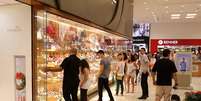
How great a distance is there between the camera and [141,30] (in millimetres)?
22188

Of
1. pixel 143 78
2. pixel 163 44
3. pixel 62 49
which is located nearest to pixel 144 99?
pixel 143 78

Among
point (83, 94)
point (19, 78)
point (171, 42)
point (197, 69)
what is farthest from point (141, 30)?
point (19, 78)

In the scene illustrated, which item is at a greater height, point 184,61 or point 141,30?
point 141,30

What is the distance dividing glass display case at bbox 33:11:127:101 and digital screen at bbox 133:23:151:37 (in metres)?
10.2

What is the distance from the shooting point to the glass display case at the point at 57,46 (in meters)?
2.17

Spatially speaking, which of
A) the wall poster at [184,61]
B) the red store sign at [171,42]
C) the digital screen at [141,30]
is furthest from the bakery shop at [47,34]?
the digital screen at [141,30]

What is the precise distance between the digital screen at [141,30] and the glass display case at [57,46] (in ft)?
33.6

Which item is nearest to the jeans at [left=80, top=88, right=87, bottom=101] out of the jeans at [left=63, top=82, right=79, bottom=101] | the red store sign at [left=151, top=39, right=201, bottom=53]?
the jeans at [left=63, top=82, right=79, bottom=101]

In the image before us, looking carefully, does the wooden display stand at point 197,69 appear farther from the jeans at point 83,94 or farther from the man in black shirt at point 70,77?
the man in black shirt at point 70,77

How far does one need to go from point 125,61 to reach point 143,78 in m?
0.91

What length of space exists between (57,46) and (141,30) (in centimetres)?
1685

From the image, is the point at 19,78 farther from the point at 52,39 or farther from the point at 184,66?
the point at 184,66

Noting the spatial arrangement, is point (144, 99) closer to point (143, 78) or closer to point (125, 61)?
point (143, 78)

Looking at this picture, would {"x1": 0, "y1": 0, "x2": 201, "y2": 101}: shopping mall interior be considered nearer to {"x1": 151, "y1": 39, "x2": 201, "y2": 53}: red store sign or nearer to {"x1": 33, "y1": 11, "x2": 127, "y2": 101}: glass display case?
{"x1": 33, "y1": 11, "x2": 127, "y2": 101}: glass display case
